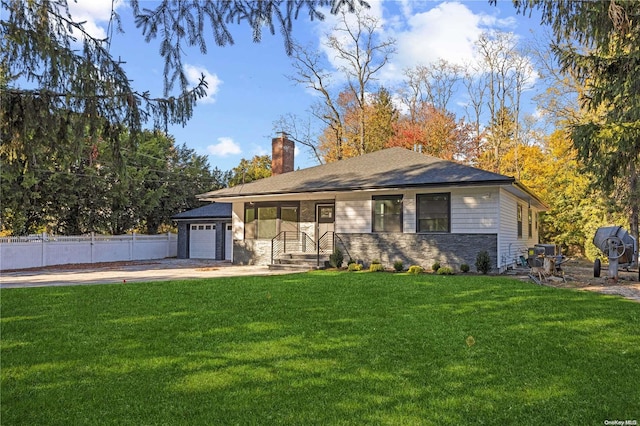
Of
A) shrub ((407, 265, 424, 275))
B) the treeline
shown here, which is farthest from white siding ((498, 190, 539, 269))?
the treeline

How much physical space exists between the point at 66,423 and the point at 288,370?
1716 millimetres

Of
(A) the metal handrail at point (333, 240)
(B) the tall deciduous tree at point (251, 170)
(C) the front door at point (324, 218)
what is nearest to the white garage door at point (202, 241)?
(C) the front door at point (324, 218)

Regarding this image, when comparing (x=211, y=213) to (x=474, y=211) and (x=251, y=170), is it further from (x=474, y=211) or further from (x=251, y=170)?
(x=251, y=170)

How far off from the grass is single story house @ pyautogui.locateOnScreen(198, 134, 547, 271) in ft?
18.2

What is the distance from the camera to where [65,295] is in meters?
8.09

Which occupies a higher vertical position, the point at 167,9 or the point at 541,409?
the point at 167,9

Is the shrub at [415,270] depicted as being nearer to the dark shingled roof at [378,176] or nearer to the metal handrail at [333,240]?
the dark shingled roof at [378,176]

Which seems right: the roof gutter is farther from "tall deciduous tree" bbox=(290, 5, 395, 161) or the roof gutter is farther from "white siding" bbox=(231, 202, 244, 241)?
"tall deciduous tree" bbox=(290, 5, 395, 161)

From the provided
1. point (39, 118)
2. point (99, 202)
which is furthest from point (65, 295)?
point (99, 202)

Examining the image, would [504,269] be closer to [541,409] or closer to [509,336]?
[509,336]

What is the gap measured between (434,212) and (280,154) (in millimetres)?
8377

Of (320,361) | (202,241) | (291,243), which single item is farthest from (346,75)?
(320,361)

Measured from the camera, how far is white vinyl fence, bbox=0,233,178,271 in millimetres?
16000

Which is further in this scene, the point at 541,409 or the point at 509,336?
the point at 509,336
